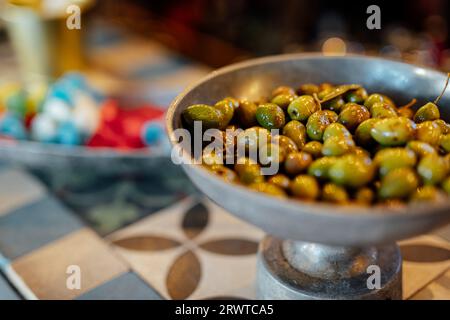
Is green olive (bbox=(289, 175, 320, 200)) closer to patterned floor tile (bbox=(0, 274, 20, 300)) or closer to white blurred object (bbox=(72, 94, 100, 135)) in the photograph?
patterned floor tile (bbox=(0, 274, 20, 300))

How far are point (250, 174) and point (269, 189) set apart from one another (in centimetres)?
5

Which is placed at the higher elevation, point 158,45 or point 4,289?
point 158,45

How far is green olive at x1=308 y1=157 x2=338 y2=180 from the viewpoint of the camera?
0.66 metres

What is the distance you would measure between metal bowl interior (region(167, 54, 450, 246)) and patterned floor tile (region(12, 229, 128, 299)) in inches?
14.0

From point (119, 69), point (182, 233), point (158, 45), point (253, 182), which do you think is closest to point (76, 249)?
point (182, 233)

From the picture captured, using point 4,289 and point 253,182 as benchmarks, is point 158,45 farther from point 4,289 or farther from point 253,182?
point 253,182

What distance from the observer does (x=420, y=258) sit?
0.98 meters

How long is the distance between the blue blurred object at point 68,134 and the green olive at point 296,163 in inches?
29.1

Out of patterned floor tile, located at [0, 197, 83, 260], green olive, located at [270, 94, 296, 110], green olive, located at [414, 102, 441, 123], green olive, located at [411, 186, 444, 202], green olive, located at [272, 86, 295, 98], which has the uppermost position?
green olive, located at [272, 86, 295, 98]

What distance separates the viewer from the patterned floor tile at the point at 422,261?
912 millimetres

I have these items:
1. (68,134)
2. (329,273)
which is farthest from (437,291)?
(68,134)

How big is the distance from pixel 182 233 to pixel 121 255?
0.43ft

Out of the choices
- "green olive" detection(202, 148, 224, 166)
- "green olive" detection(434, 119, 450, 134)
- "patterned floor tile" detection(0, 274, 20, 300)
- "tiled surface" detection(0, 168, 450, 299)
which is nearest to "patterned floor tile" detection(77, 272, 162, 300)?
"tiled surface" detection(0, 168, 450, 299)

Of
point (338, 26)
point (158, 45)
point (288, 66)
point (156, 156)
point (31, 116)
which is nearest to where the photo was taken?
point (288, 66)
